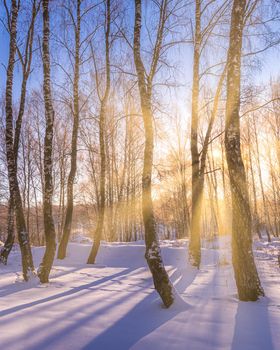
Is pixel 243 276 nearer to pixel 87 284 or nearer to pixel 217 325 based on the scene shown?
pixel 217 325

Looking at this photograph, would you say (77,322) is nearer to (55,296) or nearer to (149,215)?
(55,296)

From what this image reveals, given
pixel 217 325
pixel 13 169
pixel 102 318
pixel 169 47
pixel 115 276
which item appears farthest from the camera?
pixel 169 47

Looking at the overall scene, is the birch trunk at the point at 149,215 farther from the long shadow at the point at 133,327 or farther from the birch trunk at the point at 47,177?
the birch trunk at the point at 47,177

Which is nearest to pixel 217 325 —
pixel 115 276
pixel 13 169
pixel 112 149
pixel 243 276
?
pixel 243 276

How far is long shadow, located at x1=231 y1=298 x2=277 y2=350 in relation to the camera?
11.4 ft

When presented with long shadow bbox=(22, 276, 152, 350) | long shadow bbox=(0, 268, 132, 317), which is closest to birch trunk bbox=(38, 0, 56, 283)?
long shadow bbox=(0, 268, 132, 317)

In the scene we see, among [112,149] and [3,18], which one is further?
[112,149]

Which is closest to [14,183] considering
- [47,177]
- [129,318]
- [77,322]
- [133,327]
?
[47,177]

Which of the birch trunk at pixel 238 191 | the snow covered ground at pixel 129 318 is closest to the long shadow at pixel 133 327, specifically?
the snow covered ground at pixel 129 318

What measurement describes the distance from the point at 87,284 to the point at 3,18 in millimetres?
10156

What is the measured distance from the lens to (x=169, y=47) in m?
10.7

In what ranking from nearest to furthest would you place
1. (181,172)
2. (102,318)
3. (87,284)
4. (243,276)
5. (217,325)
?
(217,325), (102,318), (243,276), (87,284), (181,172)

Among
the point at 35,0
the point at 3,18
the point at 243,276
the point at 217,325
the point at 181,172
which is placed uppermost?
the point at 35,0

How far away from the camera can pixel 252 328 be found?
13.0ft
